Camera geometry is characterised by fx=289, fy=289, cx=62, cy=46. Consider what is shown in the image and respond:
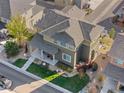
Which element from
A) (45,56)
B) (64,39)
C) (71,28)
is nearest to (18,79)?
(45,56)

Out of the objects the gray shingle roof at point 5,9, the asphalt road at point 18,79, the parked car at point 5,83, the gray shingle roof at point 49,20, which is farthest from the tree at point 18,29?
the parked car at point 5,83

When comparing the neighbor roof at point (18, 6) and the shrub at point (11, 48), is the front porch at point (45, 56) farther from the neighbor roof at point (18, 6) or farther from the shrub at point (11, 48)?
the neighbor roof at point (18, 6)

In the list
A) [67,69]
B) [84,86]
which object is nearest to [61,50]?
[67,69]

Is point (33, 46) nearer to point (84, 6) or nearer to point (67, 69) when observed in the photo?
point (67, 69)

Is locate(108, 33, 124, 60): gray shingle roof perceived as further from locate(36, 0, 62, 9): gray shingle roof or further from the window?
locate(36, 0, 62, 9): gray shingle roof

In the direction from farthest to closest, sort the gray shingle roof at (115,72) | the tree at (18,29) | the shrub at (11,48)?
1. the shrub at (11,48)
2. the tree at (18,29)
3. the gray shingle roof at (115,72)

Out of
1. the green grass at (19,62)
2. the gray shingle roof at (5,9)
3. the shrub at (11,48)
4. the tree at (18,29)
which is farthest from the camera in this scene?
the gray shingle roof at (5,9)

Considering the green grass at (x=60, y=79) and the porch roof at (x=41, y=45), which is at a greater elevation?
the porch roof at (x=41, y=45)

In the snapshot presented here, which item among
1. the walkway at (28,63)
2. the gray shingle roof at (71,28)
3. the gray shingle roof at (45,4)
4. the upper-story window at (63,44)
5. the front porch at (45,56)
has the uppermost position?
the gray shingle roof at (71,28)
